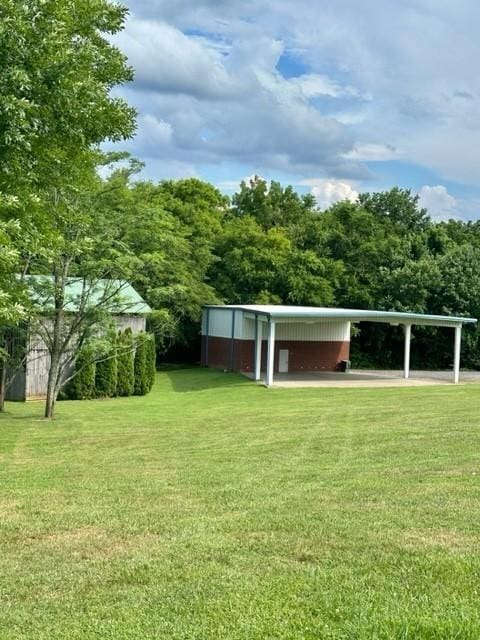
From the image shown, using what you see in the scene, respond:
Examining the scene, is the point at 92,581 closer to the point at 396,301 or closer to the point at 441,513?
the point at 441,513

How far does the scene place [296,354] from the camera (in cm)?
3834

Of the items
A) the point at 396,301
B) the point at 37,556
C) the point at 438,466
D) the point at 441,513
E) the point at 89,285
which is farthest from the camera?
the point at 396,301

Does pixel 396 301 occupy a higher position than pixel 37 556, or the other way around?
pixel 396 301

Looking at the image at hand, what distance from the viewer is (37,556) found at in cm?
511

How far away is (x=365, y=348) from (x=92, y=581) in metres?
39.7

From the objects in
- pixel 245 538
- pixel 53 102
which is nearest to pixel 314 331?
pixel 53 102

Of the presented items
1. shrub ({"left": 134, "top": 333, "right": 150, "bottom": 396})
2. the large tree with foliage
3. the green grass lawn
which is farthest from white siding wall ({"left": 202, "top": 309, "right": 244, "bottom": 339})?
the large tree with foliage

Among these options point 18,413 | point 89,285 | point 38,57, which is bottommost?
point 18,413

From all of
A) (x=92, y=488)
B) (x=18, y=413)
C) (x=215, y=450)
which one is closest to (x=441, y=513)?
(x=92, y=488)

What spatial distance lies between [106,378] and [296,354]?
14698mm

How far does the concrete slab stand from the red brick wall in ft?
2.77

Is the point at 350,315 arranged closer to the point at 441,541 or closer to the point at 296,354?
the point at 296,354

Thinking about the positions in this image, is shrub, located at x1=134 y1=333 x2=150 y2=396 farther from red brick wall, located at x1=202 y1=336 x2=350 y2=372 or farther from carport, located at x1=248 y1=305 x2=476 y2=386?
red brick wall, located at x1=202 y1=336 x2=350 y2=372

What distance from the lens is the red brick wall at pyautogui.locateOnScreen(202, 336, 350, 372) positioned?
3669 cm
